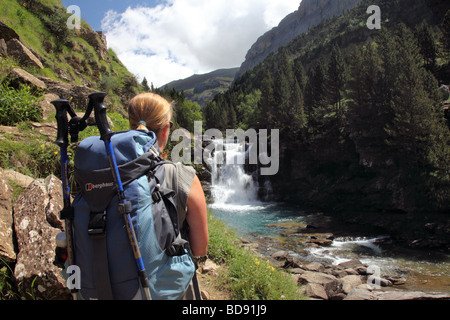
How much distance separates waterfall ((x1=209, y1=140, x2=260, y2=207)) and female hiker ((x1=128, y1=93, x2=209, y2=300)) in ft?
99.5

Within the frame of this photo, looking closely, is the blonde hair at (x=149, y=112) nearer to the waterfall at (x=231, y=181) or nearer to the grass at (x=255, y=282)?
the grass at (x=255, y=282)

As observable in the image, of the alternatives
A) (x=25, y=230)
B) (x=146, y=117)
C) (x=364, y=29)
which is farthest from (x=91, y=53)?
(x=364, y=29)

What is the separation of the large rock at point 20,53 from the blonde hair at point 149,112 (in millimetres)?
9936

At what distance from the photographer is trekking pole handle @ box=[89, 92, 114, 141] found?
173 cm

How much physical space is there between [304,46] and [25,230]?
12518 cm

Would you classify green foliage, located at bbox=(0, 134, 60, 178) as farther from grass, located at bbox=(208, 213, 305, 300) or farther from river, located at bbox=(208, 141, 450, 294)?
river, located at bbox=(208, 141, 450, 294)

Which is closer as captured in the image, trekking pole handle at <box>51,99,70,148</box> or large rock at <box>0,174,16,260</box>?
trekking pole handle at <box>51,99,70,148</box>

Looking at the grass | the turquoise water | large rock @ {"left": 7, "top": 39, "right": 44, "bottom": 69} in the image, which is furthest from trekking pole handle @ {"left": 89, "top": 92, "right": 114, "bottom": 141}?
the turquoise water

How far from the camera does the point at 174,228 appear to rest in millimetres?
1858

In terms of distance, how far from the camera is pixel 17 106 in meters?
6.50

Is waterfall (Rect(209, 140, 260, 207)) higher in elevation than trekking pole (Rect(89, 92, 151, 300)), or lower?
lower

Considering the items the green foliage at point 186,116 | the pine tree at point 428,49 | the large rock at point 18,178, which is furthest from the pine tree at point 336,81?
the large rock at point 18,178

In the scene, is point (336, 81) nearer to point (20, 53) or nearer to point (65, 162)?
point (20, 53)

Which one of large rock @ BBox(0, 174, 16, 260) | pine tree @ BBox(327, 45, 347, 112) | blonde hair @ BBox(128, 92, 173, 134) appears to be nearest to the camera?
blonde hair @ BBox(128, 92, 173, 134)
